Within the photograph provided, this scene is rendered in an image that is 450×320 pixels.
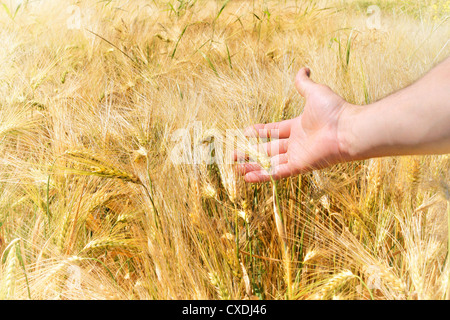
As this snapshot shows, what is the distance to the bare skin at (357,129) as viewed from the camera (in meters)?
0.85

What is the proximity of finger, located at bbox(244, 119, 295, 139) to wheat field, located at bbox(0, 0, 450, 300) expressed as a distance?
0.03 metres

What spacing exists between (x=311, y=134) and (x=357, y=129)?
0.60 feet

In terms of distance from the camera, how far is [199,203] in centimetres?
85

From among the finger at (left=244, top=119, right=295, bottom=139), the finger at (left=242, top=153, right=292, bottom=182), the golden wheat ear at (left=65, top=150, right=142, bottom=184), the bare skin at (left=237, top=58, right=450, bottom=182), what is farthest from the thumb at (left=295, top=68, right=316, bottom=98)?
the golden wheat ear at (left=65, top=150, right=142, bottom=184)

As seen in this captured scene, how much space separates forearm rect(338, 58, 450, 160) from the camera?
0.83 m

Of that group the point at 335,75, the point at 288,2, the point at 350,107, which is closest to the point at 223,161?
the point at 350,107

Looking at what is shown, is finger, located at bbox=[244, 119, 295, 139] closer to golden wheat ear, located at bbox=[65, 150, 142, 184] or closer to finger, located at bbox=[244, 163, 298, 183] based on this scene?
finger, located at bbox=[244, 163, 298, 183]

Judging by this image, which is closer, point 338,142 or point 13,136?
point 338,142

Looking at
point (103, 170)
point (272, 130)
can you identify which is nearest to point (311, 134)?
point (272, 130)

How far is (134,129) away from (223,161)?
0.32 m

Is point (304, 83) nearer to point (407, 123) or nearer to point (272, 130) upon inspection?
point (272, 130)
